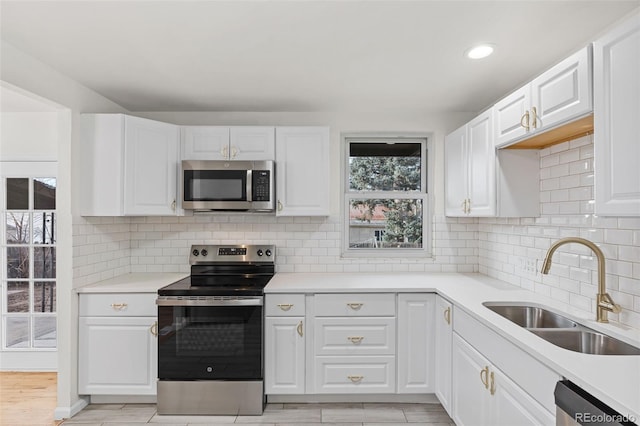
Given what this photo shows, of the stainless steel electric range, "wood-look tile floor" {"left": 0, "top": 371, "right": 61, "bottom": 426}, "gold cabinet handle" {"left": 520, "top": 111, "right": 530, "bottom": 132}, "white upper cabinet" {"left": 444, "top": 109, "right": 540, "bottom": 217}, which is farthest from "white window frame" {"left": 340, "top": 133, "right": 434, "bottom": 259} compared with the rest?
"wood-look tile floor" {"left": 0, "top": 371, "right": 61, "bottom": 426}

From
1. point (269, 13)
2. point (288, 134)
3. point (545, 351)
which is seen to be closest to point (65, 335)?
point (288, 134)

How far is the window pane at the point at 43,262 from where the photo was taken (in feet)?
10.9

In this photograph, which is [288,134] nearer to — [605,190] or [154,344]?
[154,344]

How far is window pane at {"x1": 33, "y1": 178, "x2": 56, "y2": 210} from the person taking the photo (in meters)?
3.31

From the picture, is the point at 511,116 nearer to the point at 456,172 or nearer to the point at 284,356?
the point at 456,172

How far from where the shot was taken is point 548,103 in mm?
1803

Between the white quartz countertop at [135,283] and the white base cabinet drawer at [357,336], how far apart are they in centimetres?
124

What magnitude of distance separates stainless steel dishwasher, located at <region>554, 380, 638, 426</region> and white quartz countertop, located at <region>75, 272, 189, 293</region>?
239 centimetres

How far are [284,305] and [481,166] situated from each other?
5.38ft

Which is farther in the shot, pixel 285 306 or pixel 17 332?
pixel 17 332

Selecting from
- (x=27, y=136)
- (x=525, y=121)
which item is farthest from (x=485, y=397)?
(x=27, y=136)

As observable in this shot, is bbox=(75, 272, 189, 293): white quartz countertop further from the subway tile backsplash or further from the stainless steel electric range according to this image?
the stainless steel electric range

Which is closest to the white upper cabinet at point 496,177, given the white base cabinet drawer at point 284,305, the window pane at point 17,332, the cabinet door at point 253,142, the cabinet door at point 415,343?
the cabinet door at point 415,343

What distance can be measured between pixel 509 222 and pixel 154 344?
2.69 metres
